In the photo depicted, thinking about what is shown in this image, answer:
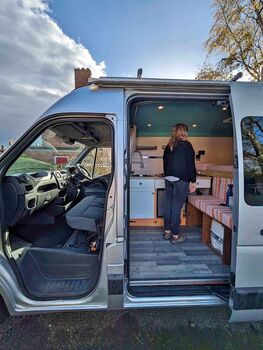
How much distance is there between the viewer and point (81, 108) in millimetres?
1450

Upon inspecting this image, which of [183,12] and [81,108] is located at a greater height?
[183,12]

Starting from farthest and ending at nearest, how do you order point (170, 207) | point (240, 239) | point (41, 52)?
point (41, 52) < point (170, 207) < point (240, 239)

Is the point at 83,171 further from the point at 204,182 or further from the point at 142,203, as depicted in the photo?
the point at 204,182

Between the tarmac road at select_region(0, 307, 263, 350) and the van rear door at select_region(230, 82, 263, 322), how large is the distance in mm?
334

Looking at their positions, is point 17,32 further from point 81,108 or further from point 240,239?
point 240,239

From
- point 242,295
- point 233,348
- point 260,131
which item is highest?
point 260,131

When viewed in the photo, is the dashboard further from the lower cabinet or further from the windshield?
the lower cabinet

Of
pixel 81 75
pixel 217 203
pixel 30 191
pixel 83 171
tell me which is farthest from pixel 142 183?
pixel 81 75

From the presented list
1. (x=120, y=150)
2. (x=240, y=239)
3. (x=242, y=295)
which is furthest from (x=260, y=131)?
(x=242, y=295)

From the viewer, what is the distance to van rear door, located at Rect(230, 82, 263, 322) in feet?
4.66

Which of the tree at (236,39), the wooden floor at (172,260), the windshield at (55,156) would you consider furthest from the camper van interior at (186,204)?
the tree at (236,39)

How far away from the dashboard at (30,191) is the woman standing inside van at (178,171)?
5.21 feet

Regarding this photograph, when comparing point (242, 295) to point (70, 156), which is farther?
point (70, 156)

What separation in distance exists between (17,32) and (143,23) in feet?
9.23
